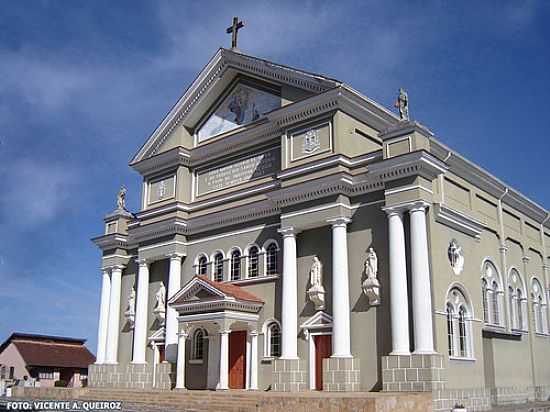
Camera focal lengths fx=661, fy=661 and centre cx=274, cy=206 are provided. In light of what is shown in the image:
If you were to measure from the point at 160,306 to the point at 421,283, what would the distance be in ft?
43.0

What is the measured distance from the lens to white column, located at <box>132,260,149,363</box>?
2923 cm

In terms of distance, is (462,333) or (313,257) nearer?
(462,333)

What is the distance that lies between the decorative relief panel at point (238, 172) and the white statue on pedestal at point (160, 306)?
4.67m

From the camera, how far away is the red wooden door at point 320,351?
22875 mm

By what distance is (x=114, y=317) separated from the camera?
3138cm

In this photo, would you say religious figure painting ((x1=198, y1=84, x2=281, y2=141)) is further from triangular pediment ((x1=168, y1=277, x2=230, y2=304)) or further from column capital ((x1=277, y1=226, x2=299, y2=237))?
triangular pediment ((x1=168, y1=277, x2=230, y2=304))

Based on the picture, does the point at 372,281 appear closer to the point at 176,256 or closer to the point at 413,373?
the point at 413,373

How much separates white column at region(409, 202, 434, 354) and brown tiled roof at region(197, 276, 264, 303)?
6.94 m

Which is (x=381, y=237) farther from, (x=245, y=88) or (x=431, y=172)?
(x=245, y=88)

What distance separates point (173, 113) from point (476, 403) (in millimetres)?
18215

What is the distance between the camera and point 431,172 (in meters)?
21.6

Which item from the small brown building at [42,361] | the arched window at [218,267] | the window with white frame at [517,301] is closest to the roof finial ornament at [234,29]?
the arched window at [218,267]

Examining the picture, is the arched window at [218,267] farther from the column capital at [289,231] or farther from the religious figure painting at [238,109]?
the religious figure painting at [238,109]

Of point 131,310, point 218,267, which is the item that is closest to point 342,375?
point 218,267
